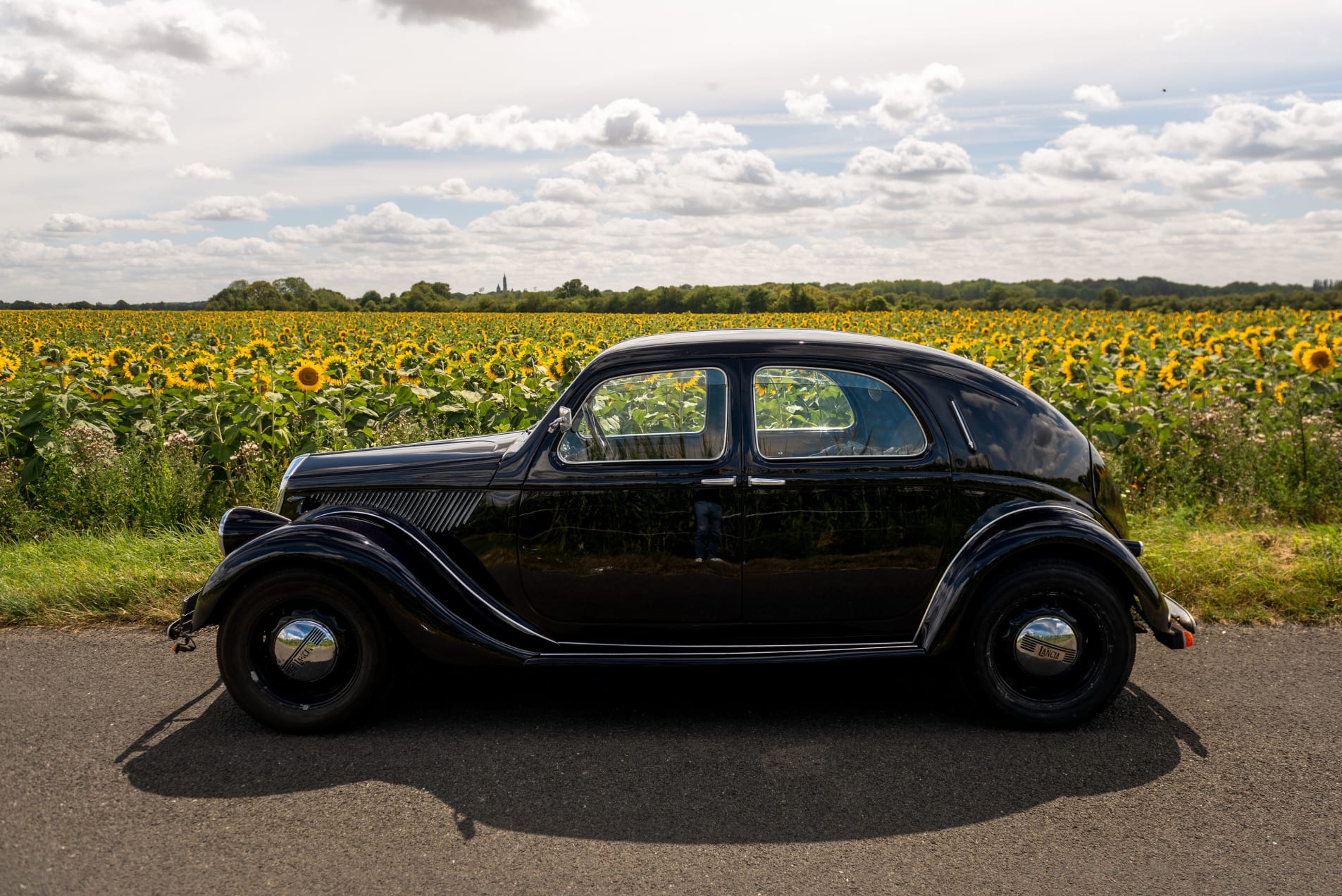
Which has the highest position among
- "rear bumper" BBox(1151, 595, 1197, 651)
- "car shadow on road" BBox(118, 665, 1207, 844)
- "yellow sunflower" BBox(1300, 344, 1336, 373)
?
"yellow sunflower" BBox(1300, 344, 1336, 373)

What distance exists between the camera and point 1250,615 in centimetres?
555

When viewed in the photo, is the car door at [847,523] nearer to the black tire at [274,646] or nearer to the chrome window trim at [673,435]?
the chrome window trim at [673,435]

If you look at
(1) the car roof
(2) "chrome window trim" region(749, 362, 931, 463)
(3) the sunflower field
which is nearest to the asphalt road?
(2) "chrome window trim" region(749, 362, 931, 463)

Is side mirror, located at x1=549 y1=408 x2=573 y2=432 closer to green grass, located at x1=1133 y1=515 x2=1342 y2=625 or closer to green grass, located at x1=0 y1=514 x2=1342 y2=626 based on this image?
green grass, located at x1=0 y1=514 x2=1342 y2=626

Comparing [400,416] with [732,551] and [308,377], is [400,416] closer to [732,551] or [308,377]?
[308,377]

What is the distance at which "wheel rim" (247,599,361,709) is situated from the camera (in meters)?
4.24

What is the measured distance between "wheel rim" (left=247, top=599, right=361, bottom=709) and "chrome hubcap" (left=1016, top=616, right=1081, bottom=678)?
275 cm

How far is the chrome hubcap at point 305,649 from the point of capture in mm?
4234

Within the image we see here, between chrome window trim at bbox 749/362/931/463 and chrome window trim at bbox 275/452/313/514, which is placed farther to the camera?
chrome window trim at bbox 275/452/313/514

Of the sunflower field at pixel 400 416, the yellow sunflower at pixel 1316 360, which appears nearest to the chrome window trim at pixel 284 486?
the sunflower field at pixel 400 416

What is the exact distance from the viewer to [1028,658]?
424 cm

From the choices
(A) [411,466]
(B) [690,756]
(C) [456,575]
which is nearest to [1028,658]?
(B) [690,756]

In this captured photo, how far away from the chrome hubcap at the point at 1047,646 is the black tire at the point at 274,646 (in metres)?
2.64

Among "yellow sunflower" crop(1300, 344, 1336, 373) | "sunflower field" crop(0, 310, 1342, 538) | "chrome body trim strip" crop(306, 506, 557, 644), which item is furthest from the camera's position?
"yellow sunflower" crop(1300, 344, 1336, 373)
